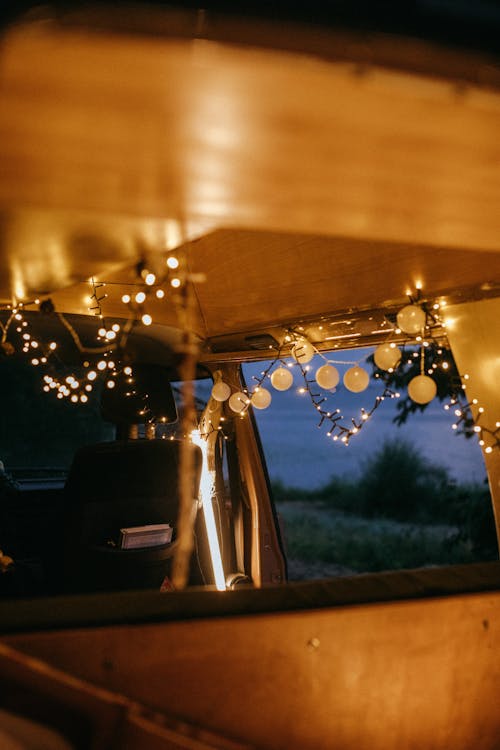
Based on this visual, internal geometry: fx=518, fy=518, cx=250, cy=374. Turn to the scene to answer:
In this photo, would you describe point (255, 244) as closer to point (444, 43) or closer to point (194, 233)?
point (194, 233)

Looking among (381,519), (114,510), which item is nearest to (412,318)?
(114,510)

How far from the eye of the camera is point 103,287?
309 cm

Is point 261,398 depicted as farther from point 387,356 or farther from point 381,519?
point 381,519

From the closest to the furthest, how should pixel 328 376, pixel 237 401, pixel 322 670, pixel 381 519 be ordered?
pixel 322 670 → pixel 328 376 → pixel 237 401 → pixel 381 519

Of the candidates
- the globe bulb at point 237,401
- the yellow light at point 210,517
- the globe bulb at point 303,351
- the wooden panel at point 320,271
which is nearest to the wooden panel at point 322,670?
the wooden panel at point 320,271

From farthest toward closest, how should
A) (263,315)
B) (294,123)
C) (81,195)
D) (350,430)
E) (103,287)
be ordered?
(350,430) → (263,315) → (103,287) → (81,195) → (294,123)

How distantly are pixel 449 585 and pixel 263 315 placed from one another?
81.5 inches

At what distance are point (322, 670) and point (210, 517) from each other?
3328 mm

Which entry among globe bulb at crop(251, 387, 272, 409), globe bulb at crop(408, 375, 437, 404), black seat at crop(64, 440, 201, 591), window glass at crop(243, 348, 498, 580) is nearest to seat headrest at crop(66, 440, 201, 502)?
black seat at crop(64, 440, 201, 591)

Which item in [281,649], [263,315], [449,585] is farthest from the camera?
[263,315]

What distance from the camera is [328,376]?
322cm

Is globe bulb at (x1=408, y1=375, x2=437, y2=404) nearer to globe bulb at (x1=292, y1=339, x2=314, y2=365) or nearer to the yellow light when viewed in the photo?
globe bulb at (x1=292, y1=339, x2=314, y2=365)

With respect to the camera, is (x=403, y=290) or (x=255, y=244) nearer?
(x=255, y=244)

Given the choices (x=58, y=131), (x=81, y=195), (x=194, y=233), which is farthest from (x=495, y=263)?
(x=58, y=131)
